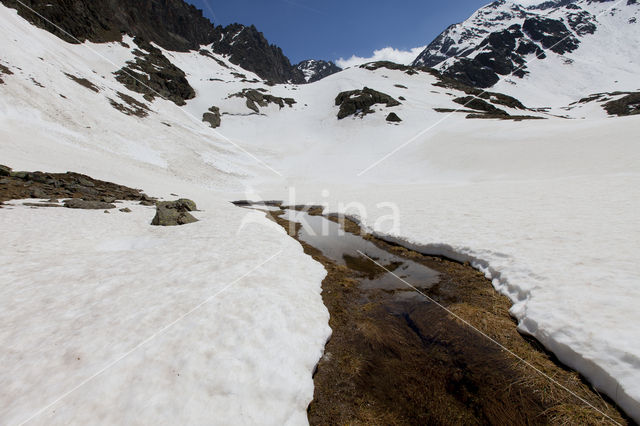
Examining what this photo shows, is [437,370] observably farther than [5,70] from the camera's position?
No

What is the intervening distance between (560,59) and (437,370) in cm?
22881

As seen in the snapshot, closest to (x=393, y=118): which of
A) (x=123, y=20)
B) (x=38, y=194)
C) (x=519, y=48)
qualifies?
(x=38, y=194)

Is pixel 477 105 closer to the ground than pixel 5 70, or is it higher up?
higher up

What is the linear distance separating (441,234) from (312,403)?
9.82 meters

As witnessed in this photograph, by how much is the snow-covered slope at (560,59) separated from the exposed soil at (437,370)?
536 feet

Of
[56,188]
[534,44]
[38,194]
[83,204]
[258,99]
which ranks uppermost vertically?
[534,44]

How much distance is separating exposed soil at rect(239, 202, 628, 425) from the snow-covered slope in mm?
163446

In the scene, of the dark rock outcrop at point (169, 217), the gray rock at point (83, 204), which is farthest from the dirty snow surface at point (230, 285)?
the gray rock at point (83, 204)

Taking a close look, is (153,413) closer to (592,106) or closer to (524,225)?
(524,225)

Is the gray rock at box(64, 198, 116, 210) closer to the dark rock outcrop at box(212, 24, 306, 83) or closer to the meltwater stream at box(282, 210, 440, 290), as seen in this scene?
the meltwater stream at box(282, 210, 440, 290)

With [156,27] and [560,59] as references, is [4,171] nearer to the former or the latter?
[156,27]

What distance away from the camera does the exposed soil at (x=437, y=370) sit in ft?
14.0

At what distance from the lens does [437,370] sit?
5184 mm

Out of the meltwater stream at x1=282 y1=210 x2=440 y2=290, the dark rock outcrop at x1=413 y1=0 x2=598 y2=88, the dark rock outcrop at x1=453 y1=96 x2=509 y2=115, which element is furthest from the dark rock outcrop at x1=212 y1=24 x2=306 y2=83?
the meltwater stream at x1=282 y1=210 x2=440 y2=290
